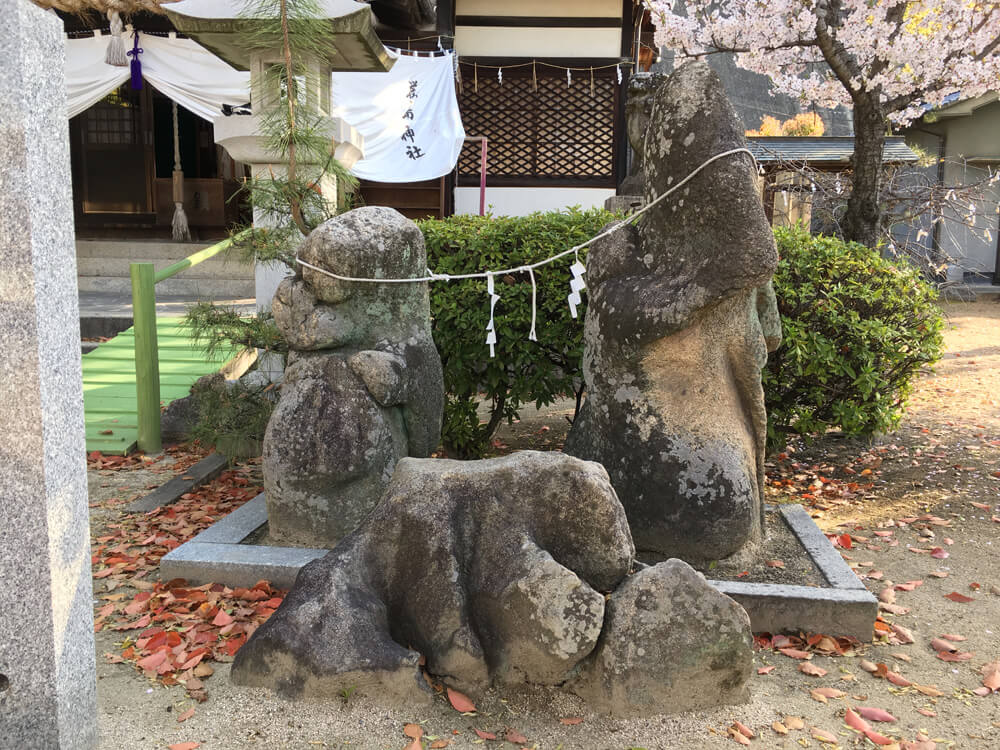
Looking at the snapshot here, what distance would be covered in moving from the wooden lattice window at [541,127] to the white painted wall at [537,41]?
0.24m

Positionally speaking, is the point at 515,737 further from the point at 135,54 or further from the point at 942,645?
the point at 135,54

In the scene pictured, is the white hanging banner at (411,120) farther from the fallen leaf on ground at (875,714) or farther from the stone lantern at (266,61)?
the fallen leaf on ground at (875,714)

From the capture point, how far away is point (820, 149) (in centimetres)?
1285

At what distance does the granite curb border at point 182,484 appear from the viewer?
5.11 metres

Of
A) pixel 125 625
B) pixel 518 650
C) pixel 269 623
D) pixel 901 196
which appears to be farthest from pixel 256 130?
pixel 901 196

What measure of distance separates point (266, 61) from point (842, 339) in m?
4.29

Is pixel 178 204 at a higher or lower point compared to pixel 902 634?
higher

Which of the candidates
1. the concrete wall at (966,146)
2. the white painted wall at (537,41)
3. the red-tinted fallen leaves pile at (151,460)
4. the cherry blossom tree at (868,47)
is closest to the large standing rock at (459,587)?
the red-tinted fallen leaves pile at (151,460)

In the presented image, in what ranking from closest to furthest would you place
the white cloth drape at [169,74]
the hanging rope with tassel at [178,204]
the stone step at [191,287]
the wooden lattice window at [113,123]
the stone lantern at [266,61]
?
the stone lantern at [266,61] < the white cloth drape at [169,74] < the stone step at [191,287] < the hanging rope with tassel at [178,204] < the wooden lattice window at [113,123]

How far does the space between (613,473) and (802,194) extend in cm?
770

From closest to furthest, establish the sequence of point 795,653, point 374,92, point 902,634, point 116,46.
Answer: point 795,653 < point 902,634 < point 116,46 < point 374,92

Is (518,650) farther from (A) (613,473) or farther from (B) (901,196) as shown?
(B) (901,196)

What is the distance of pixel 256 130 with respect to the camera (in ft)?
19.7

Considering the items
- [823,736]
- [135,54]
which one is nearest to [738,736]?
[823,736]
